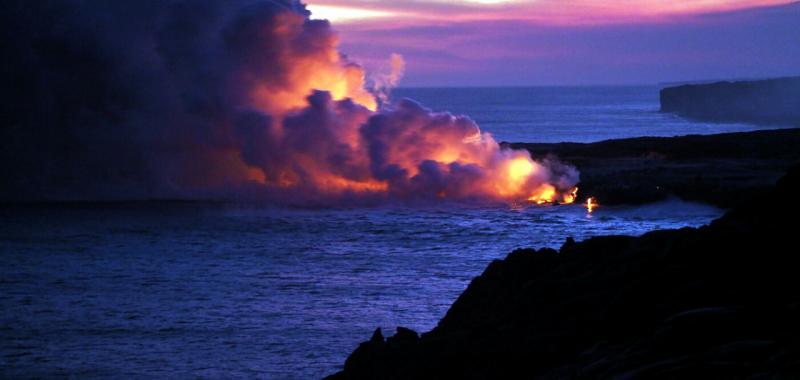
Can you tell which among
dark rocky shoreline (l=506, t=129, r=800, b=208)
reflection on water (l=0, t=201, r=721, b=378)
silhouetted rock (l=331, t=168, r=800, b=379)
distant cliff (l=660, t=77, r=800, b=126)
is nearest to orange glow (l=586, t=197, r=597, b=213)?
dark rocky shoreline (l=506, t=129, r=800, b=208)

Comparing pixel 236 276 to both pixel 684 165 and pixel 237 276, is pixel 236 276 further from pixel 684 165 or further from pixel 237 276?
pixel 684 165

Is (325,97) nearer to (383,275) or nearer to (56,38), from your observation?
(56,38)

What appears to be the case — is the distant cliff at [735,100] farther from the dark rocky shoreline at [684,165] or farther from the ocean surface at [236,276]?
the ocean surface at [236,276]

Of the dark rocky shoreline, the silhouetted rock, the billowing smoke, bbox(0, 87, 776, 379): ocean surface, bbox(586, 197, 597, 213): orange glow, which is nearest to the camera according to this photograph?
the silhouetted rock

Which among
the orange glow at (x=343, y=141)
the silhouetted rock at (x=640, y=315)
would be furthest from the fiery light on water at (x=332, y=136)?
the silhouetted rock at (x=640, y=315)

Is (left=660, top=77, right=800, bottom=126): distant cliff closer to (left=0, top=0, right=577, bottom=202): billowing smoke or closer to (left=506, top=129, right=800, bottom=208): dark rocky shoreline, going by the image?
(left=506, top=129, right=800, bottom=208): dark rocky shoreline

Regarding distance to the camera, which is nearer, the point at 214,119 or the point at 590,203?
the point at 590,203

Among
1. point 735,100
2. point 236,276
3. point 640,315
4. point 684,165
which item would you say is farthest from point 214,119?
point 735,100

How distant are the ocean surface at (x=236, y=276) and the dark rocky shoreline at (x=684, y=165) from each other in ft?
3.89

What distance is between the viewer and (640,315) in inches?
435

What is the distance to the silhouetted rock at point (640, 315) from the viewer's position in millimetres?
9336

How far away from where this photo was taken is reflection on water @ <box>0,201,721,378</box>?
18391mm

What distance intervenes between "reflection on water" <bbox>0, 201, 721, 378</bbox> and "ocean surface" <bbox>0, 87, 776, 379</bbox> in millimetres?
48

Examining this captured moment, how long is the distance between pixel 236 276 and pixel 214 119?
51.7ft
